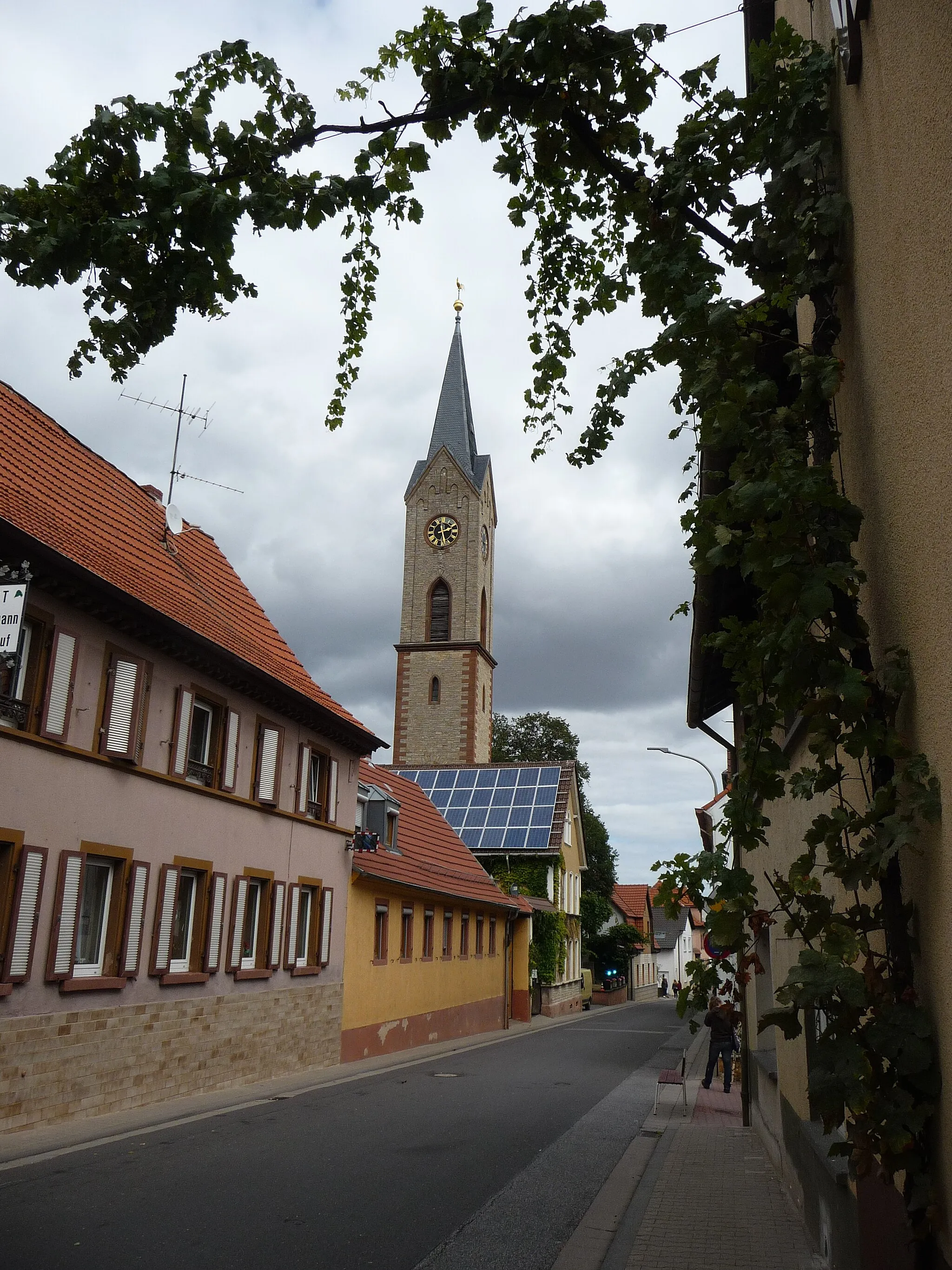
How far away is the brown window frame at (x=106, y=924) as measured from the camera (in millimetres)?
12352

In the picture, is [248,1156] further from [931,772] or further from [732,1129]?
[931,772]

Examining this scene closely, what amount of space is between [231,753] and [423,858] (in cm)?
1304

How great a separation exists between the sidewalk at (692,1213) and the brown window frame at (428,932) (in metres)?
13.7

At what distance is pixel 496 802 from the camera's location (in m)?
42.7

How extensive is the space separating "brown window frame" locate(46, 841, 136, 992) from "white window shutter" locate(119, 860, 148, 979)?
0.01 metres

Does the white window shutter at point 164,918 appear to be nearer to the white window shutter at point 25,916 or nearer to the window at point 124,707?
the window at point 124,707

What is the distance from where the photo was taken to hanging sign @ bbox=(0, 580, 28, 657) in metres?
10.5

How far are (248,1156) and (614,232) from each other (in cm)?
924

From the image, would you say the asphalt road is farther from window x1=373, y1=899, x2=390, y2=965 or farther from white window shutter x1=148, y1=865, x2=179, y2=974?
window x1=373, y1=899, x2=390, y2=965

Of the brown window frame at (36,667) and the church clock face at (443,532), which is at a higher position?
the church clock face at (443,532)

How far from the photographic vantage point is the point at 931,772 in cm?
324

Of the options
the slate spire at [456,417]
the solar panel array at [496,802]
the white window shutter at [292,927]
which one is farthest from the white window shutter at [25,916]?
the slate spire at [456,417]

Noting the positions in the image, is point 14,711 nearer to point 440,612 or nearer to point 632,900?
point 440,612

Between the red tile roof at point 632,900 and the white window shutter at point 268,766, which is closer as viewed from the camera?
the white window shutter at point 268,766
